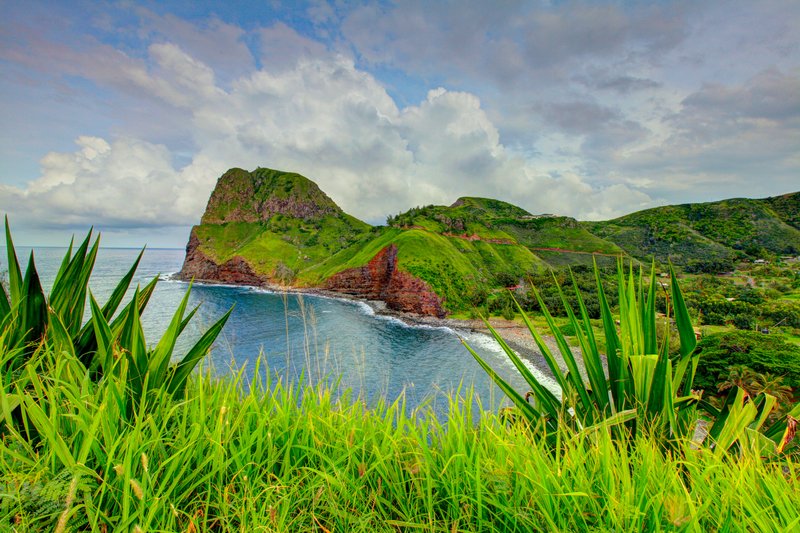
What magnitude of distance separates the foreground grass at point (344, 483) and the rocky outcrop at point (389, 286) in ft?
182

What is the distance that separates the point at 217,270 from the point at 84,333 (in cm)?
11555

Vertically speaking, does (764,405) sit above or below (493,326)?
above

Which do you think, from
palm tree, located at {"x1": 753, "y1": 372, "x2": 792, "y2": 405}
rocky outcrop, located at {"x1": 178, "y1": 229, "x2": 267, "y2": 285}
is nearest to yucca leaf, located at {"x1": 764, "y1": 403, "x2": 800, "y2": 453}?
palm tree, located at {"x1": 753, "y1": 372, "x2": 792, "y2": 405}

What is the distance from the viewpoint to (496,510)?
1759 millimetres

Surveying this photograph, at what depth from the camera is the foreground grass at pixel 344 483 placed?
1463 millimetres

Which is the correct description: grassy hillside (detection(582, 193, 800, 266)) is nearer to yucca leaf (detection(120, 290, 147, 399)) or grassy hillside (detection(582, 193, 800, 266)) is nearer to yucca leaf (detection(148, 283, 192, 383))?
yucca leaf (detection(148, 283, 192, 383))

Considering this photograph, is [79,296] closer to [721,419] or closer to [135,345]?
[135,345]

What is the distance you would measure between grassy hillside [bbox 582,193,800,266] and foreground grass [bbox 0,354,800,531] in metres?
112

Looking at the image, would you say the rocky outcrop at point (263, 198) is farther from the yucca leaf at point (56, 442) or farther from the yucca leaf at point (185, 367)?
the yucca leaf at point (56, 442)

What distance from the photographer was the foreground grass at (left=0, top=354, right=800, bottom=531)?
1.46 m

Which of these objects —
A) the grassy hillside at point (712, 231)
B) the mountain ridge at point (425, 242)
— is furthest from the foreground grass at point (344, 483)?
the grassy hillside at point (712, 231)

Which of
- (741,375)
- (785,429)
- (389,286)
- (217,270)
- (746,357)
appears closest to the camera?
(785,429)

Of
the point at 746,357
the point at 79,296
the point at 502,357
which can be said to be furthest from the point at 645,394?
the point at 502,357

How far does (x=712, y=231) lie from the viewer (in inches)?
4532
